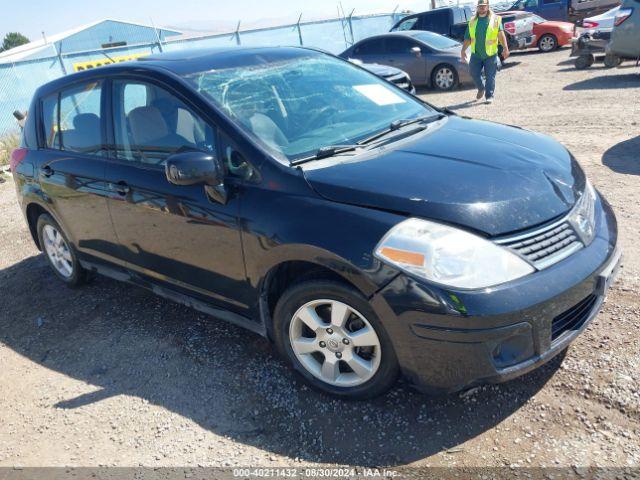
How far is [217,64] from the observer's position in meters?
3.51

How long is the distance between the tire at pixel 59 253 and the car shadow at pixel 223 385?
18cm

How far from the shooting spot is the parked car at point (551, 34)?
17.2 m

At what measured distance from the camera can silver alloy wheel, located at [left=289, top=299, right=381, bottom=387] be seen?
2681 mm

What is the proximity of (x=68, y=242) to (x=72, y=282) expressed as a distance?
0.46 metres

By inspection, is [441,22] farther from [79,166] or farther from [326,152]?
[326,152]

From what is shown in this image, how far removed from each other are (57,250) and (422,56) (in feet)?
33.7

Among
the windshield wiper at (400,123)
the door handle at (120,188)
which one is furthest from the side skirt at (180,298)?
the windshield wiper at (400,123)

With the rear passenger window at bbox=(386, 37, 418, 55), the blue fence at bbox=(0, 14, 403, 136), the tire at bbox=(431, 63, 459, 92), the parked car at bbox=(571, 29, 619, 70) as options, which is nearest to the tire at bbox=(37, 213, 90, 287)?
the blue fence at bbox=(0, 14, 403, 136)

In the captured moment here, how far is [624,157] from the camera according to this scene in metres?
6.02

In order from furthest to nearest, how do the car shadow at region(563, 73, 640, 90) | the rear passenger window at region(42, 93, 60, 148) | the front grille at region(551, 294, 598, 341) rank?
the car shadow at region(563, 73, 640, 90)
the rear passenger window at region(42, 93, 60, 148)
the front grille at region(551, 294, 598, 341)

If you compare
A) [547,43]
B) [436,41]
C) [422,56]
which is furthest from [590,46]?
[547,43]

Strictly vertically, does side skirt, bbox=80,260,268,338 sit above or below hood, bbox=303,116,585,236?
below

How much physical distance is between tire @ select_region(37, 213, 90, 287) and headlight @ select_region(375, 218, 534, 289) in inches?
124

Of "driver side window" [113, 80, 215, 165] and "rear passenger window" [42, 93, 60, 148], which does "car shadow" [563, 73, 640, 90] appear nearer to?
"driver side window" [113, 80, 215, 165]
